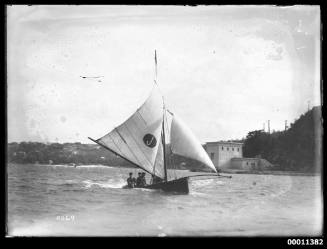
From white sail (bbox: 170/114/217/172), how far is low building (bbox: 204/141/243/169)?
8 cm

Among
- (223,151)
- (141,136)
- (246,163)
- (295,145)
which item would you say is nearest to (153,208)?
(141,136)

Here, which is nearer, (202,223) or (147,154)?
(202,223)

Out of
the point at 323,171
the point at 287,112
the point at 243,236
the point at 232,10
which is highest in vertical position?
the point at 232,10

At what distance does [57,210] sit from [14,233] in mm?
622

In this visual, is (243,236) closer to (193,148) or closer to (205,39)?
(193,148)

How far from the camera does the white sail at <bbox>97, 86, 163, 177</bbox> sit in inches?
286

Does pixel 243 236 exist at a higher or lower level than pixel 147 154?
lower

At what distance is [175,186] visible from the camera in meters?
7.47

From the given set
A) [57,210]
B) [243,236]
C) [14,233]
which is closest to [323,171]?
[243,236]

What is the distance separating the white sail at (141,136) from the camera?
23.9ft

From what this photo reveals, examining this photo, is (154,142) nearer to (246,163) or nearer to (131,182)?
(131,182)

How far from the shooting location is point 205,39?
722 cm

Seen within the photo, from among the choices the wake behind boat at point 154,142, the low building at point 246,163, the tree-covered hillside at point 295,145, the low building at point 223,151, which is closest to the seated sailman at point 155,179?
the wake behind boat at point 154,142

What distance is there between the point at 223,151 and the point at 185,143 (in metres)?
0.56
